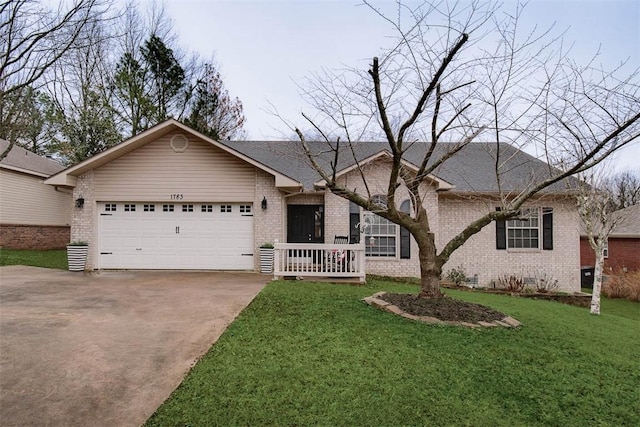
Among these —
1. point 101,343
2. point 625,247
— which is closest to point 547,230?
point 625,247

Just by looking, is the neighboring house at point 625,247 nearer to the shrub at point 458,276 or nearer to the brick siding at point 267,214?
the shrub at point 458,276

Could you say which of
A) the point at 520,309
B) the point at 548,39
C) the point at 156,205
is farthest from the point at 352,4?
the point at 156,205

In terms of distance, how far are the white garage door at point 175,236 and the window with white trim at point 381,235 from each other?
12.4 ft

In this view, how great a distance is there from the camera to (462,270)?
1251cm

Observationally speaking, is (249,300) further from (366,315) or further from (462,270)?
(462,270)

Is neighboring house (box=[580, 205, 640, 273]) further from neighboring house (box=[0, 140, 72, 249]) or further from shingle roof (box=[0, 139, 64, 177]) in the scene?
shingle roof (box=[0, 139, 64, 177])

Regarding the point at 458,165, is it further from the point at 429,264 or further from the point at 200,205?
the point at 200,205

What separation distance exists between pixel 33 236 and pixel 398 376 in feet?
64.5

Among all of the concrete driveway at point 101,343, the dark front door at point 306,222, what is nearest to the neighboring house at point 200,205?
the dark front door at point 306,222

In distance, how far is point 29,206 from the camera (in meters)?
17.6

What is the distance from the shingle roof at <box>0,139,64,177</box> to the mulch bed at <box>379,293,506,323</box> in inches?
727

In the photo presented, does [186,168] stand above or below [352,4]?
below

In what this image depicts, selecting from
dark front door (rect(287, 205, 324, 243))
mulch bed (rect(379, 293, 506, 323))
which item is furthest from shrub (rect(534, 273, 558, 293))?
dark front door (rect(287, 205, 324, 243))

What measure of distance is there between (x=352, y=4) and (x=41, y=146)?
88.5 ft
